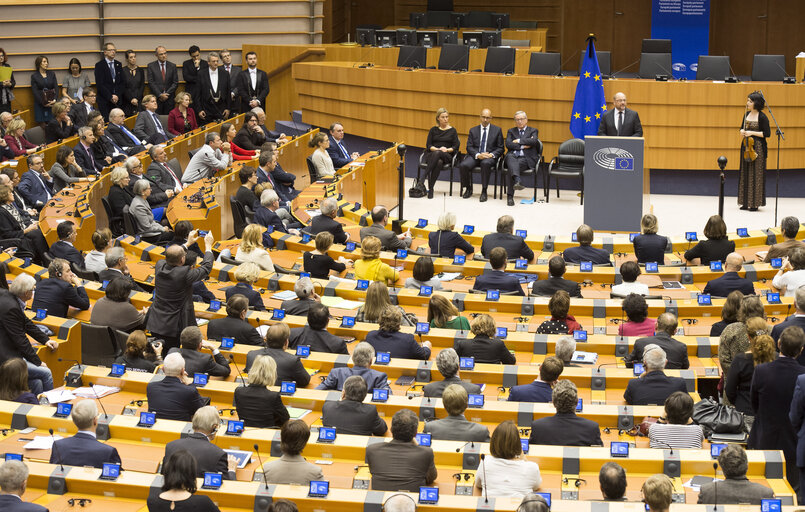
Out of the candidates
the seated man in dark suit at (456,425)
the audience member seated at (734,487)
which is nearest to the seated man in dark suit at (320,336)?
the seated man in dark suit at (456,425)

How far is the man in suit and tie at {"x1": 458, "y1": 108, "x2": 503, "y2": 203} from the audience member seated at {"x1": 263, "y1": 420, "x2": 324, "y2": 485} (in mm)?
9045

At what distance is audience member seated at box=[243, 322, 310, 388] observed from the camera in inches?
274

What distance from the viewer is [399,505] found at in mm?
4801

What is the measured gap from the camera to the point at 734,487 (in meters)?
5.11

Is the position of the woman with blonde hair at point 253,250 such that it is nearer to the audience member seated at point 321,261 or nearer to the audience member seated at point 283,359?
the audience member seated at point 321,261

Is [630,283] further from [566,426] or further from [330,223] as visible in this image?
[330,223]

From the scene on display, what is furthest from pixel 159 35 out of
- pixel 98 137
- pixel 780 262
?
pixel 780 262

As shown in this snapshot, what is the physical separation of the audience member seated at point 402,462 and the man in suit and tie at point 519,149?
8745mm

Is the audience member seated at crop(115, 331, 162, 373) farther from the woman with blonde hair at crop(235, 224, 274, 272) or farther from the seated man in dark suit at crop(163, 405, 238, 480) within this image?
the woman with blonde hair at crop(235, 224, 274, 272)

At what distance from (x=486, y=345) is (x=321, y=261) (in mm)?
2595

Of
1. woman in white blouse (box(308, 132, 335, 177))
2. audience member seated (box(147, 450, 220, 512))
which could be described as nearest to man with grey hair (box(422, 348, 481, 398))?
audience member seated (box(147, 450, 220, 512))

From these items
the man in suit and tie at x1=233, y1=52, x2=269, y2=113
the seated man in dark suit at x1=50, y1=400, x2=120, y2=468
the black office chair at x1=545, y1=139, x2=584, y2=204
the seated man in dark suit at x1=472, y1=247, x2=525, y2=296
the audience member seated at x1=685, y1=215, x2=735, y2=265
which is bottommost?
the seated man in dark suit at x1=50, y1=400, x2=120, y2=468

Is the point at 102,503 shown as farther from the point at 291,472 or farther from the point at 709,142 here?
the point at 709,142

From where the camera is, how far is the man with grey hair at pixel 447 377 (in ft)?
21.5
